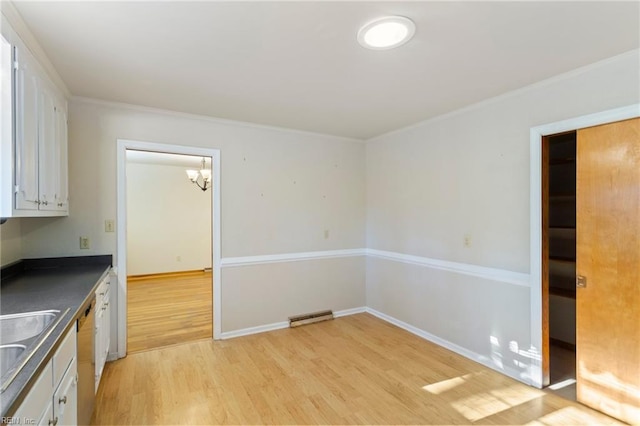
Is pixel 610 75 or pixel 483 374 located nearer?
pixel 610 75

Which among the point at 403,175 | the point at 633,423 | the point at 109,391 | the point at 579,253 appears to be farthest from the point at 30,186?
the point at 633,423

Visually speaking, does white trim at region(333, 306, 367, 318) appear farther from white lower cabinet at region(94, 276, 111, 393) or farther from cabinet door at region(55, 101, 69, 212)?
cabinet door at region(55, 101, 69, 212)

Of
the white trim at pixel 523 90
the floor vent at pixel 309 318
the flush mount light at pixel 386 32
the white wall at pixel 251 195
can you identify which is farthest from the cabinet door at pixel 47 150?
the white trim at pixel 523 90

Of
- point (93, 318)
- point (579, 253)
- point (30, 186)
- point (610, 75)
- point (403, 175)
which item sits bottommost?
point (93, 318)

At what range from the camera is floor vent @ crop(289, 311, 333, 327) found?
12.7 ft

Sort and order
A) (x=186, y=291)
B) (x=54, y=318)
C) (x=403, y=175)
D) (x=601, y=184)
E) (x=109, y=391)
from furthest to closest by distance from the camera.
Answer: (x=186, y=291)
(x=403, y=175)
(x=109, y=391)
(x=601, y=184)
(x=54, y=318)

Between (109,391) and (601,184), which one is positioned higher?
(601,184)

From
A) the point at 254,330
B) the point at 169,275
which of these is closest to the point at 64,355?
the point at 254,330

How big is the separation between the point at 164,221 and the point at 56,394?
19.8ft

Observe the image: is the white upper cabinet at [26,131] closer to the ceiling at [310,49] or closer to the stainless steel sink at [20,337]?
the ceiling at [310,49]

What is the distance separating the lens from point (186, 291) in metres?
5.58

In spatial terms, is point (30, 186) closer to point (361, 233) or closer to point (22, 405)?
point (22, 405)

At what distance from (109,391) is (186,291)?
127 inches

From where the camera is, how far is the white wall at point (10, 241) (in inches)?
90.2
